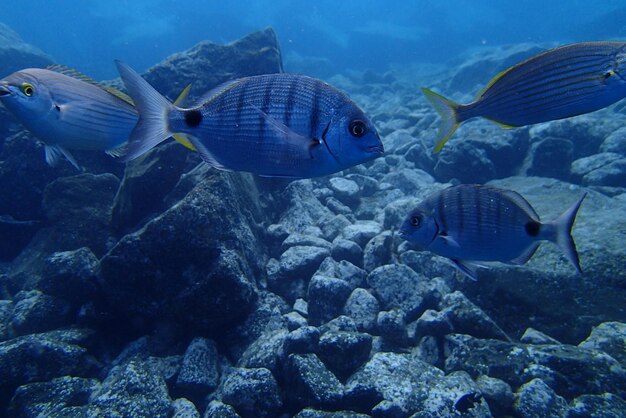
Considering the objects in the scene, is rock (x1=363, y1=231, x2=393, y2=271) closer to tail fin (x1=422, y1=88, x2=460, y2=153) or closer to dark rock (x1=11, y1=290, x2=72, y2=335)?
tail fin (x1=422, y1=88, x2=460, y2=153)

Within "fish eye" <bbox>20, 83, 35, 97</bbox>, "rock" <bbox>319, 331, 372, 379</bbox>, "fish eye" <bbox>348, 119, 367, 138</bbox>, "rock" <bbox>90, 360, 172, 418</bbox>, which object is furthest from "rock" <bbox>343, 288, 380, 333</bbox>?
"fish eye" <bbox>20, 83, 35, 97</bbox>

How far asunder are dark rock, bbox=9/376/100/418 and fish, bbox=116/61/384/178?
286 cm

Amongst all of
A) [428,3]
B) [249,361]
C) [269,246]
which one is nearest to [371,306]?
[249,361]

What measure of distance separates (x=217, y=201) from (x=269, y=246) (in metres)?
1.52

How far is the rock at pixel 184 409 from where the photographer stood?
2.89m

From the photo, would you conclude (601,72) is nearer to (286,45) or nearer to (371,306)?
(371,306)

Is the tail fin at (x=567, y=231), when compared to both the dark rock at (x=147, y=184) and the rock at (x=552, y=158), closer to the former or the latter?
the dark rock at (x=147, y=184)

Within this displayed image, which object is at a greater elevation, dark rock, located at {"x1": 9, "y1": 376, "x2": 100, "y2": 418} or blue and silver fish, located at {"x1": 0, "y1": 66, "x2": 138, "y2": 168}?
blue and silver fish, located at {"x1": 0, "y1": 66, "x2": 138, "y2": 168}

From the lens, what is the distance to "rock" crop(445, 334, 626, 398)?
2.95 metres

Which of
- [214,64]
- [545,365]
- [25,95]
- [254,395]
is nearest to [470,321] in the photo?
[545,365]

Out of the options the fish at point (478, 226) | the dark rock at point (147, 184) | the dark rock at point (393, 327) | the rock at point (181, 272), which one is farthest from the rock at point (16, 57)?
the fish at point (478, 226)

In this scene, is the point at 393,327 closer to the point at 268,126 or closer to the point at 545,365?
the point at 545,365

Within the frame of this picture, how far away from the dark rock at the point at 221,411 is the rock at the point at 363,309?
1634 millimetres

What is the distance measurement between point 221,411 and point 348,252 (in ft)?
8.83
